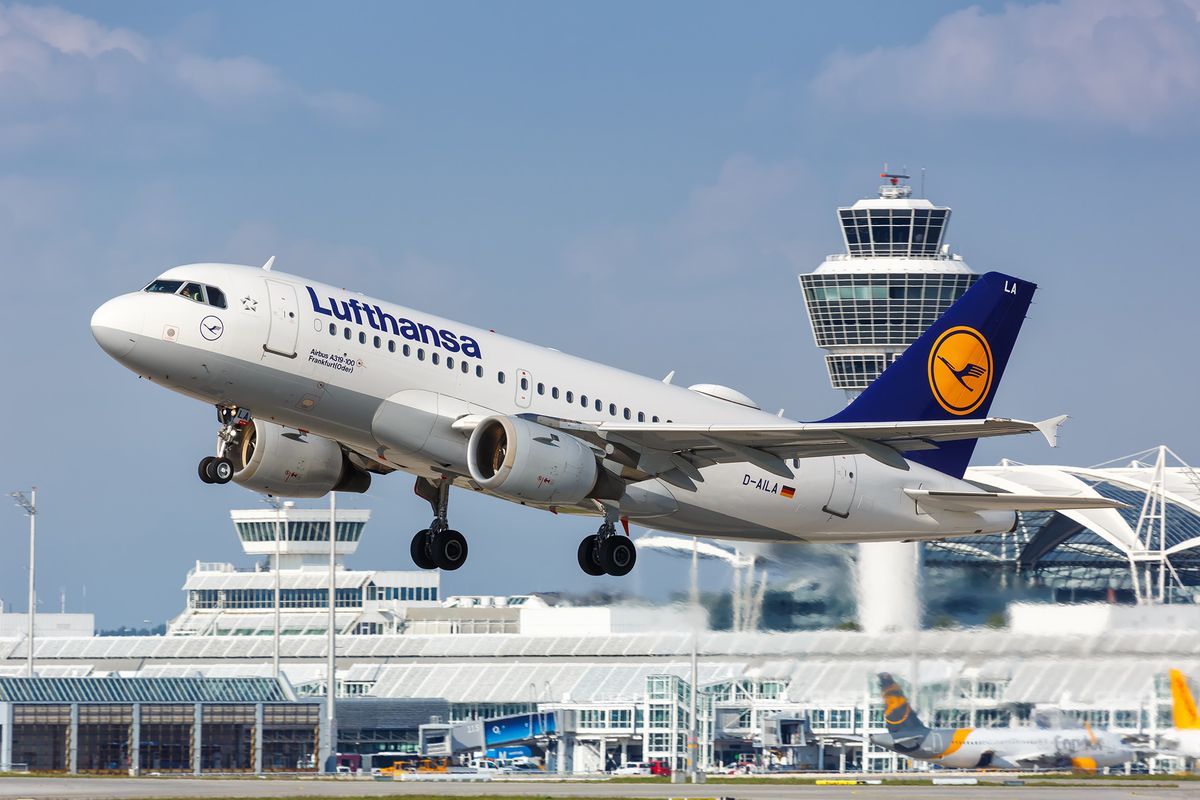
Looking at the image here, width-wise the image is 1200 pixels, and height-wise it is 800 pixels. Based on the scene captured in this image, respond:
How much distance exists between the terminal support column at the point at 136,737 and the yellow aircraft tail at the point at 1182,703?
141 feet

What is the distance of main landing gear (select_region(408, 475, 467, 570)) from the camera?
3994 cm

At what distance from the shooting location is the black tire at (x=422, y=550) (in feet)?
131

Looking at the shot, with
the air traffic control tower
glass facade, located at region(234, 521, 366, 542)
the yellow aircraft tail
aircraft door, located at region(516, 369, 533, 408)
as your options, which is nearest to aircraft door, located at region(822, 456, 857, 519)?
aircraft door, located at region(516, 369, 533, 408)

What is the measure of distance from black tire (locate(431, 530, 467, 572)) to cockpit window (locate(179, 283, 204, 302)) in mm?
8236

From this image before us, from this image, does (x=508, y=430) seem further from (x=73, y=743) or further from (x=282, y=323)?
(x=73, y=743)

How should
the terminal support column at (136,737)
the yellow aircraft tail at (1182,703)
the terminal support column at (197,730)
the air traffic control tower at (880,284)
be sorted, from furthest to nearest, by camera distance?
the air traffic control tower at (880,284)
the terminal support column at (197,730)
the terminal support column at (136,737)
the yellow aircraft tail at (1182,703)

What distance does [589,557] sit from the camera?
128 ft

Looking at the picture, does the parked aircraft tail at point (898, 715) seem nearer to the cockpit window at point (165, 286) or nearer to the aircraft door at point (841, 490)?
the aircraft door at point (841, 490)

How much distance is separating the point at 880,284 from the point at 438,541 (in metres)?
116

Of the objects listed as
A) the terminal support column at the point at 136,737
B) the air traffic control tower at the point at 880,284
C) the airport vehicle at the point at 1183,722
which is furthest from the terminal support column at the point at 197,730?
the air traffic control tower at the point at 880,284

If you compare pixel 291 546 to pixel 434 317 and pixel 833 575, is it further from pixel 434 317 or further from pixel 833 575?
pixel 434 317

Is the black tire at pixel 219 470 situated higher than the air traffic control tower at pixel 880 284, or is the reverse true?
the air traffic control tower at pixel 880 284

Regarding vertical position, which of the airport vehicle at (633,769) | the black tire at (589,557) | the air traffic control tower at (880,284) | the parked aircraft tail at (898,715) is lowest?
the airport vehicle at (633,769)

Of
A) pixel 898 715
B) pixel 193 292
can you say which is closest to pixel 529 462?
pixel 193 292
